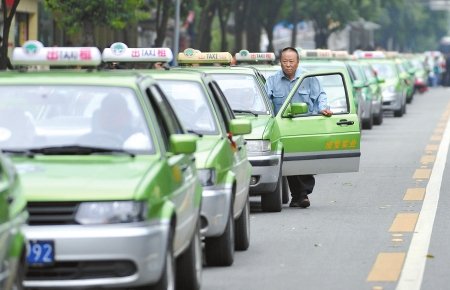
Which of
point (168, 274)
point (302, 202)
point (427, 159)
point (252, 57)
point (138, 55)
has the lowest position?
point (427, 159)

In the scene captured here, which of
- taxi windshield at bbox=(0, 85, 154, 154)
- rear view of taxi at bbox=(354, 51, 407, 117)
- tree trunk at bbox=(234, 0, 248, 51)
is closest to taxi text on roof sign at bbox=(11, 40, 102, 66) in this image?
taxi windshield at bbox=(0, 85, 154, 154)

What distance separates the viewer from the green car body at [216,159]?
1098cm

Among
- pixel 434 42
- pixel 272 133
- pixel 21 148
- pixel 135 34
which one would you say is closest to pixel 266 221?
pixel 272 133

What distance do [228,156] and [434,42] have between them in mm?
176135

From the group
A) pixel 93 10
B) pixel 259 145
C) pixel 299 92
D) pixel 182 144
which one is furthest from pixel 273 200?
pixel 93 10

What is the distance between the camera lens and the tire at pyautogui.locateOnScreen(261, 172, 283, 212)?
15.7m

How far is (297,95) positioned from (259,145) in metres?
1.44

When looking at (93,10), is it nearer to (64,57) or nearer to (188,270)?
(64,57)

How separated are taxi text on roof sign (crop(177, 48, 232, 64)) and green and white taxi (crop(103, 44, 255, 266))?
488 cm

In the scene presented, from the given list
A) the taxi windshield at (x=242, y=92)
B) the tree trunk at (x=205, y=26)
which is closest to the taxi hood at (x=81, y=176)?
the taxi windshield at (x=242, y=92)

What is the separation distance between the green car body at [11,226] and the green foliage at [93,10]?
3200cm

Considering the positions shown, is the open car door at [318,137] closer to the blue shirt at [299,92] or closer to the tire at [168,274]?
the blue shirt at [299,92]

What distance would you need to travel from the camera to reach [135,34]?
69.5m

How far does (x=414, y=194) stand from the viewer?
1792cm
